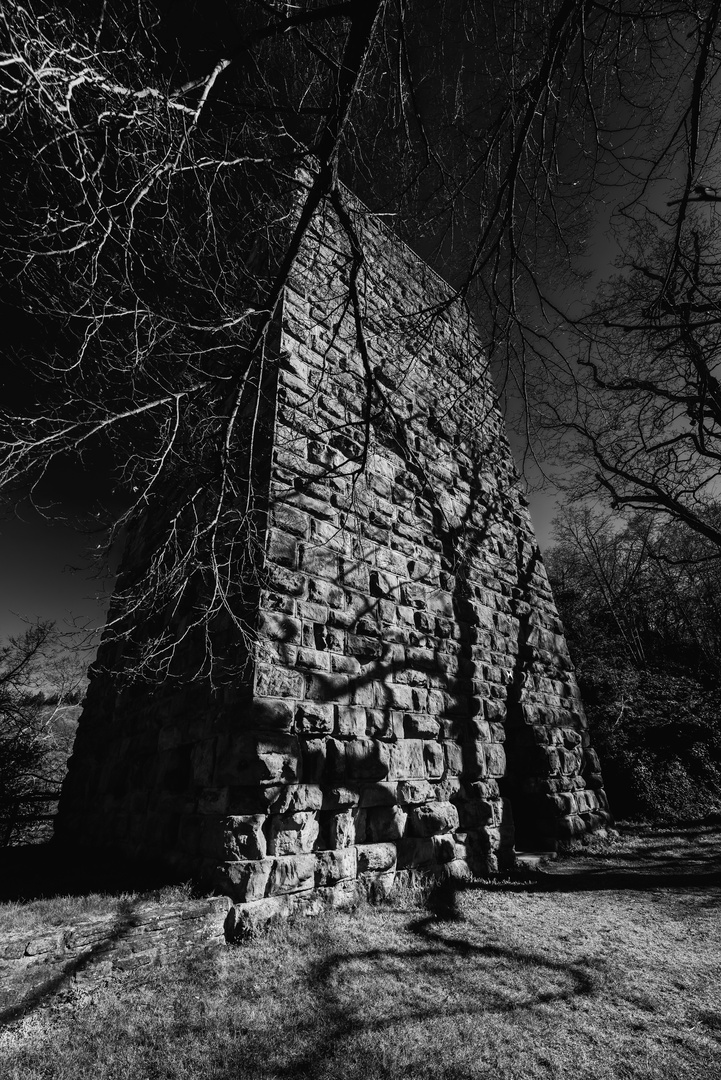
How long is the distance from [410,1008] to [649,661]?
581 inches

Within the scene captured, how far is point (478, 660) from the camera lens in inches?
216

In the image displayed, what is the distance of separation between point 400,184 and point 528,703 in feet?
17.0

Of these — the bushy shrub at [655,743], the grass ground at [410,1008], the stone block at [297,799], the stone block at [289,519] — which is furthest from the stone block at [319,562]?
the bushy shrub at [655,743]

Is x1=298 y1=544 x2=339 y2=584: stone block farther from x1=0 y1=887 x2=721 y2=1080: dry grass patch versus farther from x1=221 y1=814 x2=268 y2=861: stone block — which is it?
x1=0 y1=887 x2=721 y2=1080: dry grass patch

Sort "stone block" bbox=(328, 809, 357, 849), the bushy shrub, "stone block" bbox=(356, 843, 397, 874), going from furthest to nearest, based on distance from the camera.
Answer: the bushy shrub, "stone block" bbox=(356, 843, 397, 874), "stone block" bbox=(328, 809, 357, 849)

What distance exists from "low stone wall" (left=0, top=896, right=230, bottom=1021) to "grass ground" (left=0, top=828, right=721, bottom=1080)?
0.08 metres

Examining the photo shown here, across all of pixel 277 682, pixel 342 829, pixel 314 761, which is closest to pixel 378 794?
pixel 342 829

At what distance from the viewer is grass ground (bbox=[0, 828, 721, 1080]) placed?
208cm

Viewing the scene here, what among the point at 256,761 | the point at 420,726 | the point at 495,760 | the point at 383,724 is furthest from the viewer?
the point at 495,760

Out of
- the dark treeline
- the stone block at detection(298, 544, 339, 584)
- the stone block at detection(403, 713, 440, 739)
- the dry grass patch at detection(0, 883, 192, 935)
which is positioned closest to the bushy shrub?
the dark treeline

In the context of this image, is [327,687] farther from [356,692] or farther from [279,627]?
[279,627]

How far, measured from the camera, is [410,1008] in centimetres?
251

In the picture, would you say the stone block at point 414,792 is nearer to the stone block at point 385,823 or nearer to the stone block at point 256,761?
the stone block at point 385,823

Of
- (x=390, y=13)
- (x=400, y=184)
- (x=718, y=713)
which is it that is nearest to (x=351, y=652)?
(x=400, y=184)
